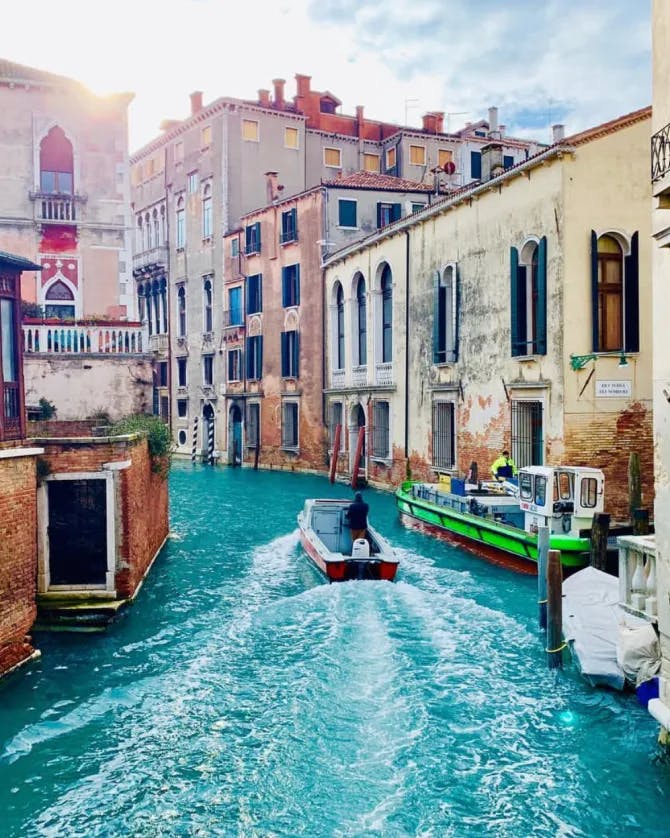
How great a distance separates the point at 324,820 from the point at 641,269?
10553 mm

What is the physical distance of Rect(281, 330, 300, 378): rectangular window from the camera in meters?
26.0

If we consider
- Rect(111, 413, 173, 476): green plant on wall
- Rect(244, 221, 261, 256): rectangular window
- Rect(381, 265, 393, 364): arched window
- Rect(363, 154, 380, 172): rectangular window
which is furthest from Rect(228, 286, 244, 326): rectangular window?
Rect(111, 413, 173, 476): green plant on wall

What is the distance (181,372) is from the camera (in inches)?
1282

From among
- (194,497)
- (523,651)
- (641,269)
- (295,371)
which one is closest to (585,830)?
(523,651)

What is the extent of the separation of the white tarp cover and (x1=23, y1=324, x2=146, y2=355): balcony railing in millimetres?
7302

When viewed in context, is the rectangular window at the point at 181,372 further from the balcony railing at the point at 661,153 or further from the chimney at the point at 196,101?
the balcony railing at the point at 661,153

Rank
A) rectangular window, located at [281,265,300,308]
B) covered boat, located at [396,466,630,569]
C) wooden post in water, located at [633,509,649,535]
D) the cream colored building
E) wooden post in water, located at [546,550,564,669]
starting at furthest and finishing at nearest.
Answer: rectangular window, located at [281,265,300,308] < the cream colored building < covered boat, located at [396,466,630,569] < wooden post in water, located at [633,509,649,535] < wooden post in water, located at [546,550,564,669]

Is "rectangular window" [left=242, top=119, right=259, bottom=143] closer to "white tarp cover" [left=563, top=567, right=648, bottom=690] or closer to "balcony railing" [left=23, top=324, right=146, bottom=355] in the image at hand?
"balcony railing" [left=23, top=324, right=146, bottom=355]

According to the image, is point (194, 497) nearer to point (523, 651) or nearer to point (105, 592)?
point (105, 592)

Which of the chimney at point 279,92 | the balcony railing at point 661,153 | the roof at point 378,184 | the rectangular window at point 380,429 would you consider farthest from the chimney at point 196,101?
the balcony railing at point 661,153

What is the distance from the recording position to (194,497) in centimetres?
2058

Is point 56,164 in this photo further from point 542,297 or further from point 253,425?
point 253,425

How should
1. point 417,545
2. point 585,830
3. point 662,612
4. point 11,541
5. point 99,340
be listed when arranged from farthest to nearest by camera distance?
point 417,545 → point 99,340 → point 11,541 → point 662,612 → point 585,830

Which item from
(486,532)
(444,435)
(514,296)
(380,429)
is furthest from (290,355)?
(486,532)
